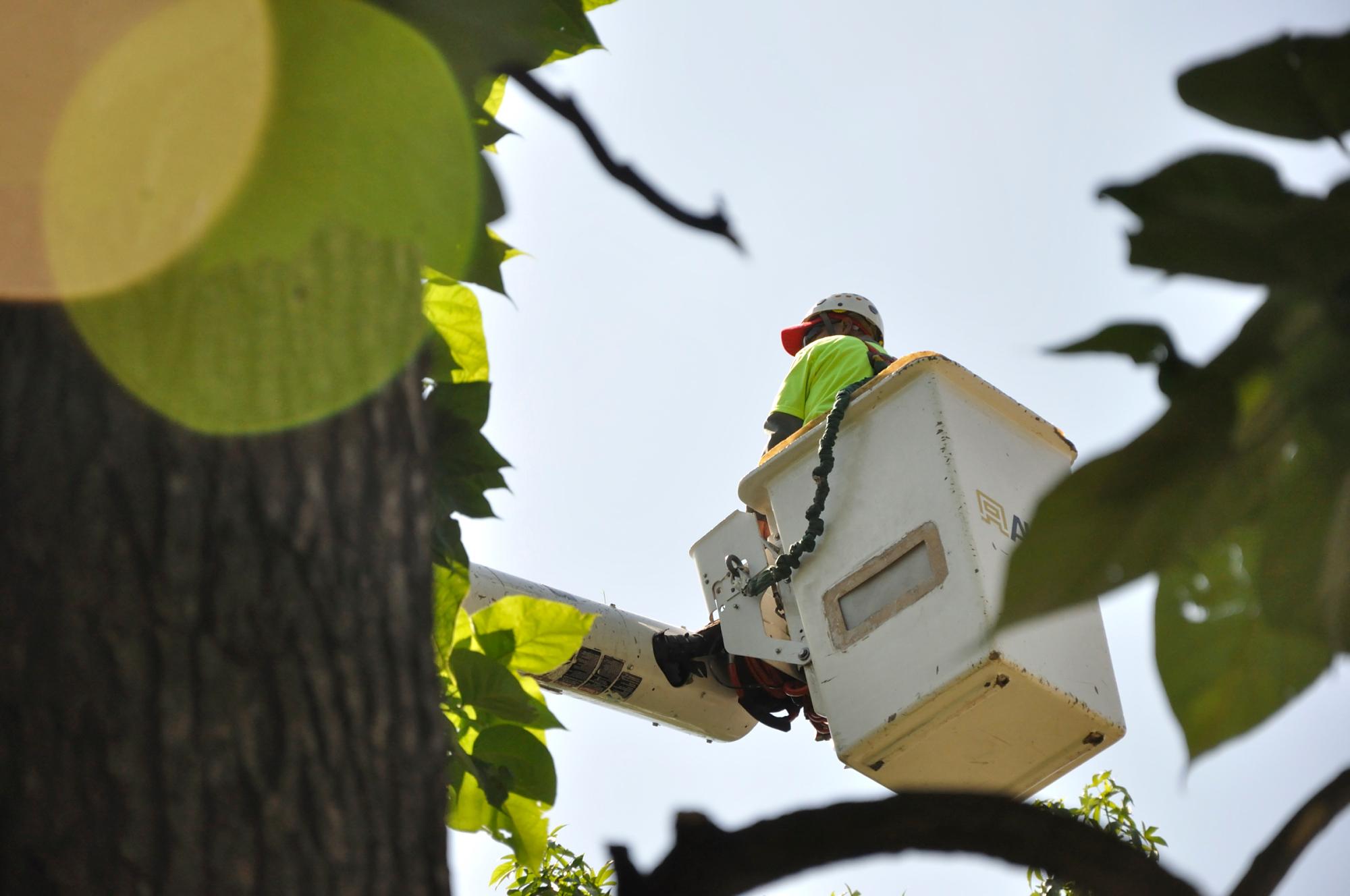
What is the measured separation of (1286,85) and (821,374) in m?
4.10

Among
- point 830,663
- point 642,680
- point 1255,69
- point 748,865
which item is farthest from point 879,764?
point 1255,69

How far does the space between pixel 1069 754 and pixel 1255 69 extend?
3.42 metres

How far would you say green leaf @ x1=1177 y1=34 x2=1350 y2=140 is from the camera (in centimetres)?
68

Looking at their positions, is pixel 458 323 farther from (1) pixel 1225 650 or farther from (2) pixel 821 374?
(2) pixel 821 374

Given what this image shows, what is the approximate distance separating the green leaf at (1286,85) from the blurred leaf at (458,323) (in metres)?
1.30

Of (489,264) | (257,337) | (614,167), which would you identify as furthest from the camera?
(489,264)

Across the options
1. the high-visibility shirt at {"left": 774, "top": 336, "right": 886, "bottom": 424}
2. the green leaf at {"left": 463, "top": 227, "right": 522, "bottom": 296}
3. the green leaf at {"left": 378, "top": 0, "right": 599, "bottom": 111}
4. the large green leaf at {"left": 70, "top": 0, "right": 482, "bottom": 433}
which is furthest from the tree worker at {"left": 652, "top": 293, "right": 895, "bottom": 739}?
the large green leaf at {"left": 70, "top": 0, "right": 482, "bottom": 433}

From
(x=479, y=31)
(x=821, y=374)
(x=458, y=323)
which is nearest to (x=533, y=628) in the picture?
(x=458, y=323)

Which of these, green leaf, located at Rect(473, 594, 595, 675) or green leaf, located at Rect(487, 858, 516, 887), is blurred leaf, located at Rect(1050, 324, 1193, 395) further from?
green leaf, located at Rect(487, 858, 516, 887)

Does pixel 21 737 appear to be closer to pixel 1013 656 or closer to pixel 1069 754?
pixel 1013 656

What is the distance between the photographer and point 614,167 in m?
1.18

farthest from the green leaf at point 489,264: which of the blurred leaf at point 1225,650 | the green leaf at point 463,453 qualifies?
the blurred leaf at point 1225,650

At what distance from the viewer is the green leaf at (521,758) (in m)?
1.84

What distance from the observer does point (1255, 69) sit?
68 centimetres
